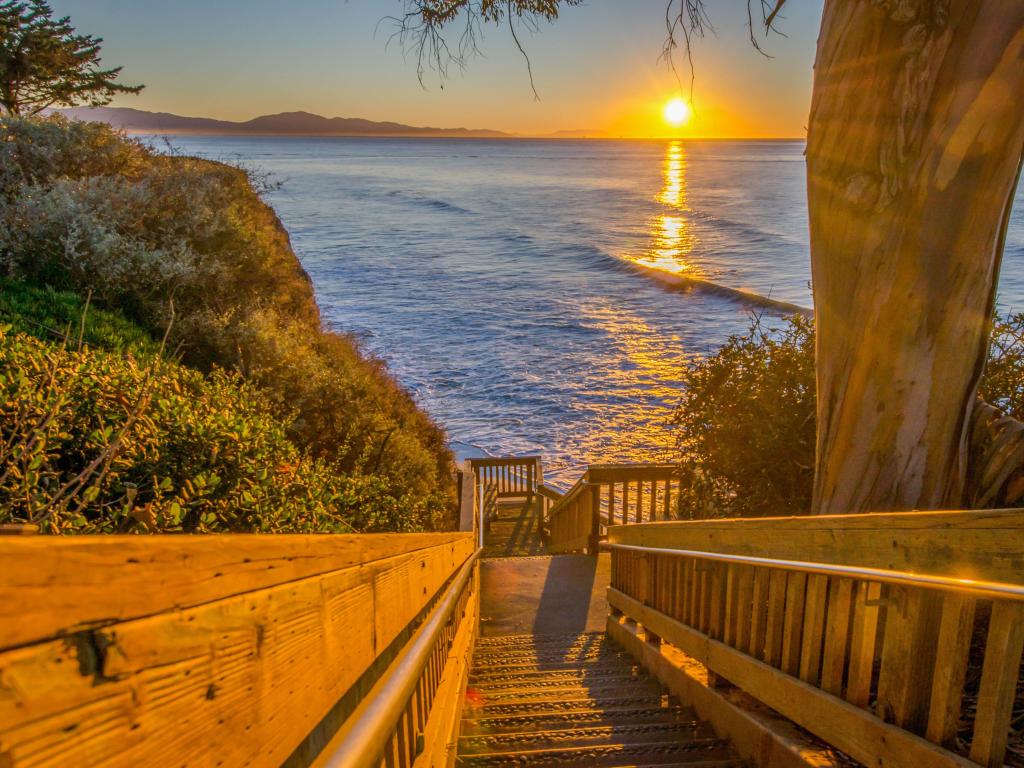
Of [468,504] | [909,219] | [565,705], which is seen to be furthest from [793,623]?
[468,504]

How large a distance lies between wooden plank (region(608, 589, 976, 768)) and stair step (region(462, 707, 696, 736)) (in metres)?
0.38

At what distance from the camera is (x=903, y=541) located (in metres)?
2.46

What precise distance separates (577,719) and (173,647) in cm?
359

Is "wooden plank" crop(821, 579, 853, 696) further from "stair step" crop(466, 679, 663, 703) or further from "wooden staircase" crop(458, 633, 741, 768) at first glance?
"stair step" crop(466, 679, 663, 703)

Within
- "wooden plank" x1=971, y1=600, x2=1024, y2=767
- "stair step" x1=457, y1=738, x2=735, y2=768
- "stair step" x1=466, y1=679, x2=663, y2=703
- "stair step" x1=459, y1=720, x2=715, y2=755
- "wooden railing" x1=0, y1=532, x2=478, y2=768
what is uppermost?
"wooden railing" x1=0, y1=532, x2=478, y2=768

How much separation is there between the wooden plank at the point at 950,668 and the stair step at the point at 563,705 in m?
2.16

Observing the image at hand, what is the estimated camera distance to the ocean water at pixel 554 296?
19891mm

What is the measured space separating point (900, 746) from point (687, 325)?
1091 inches

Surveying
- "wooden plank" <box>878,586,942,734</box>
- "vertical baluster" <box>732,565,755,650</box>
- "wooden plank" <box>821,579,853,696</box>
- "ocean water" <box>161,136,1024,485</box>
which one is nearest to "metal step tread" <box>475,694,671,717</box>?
"vertical baluster" <box>732,565,755,650</box>

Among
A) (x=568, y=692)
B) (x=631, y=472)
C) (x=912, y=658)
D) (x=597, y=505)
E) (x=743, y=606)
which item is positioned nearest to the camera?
(x=912, y=658)

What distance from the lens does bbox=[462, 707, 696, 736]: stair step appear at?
12.5ft

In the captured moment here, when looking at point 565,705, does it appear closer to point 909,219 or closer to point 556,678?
point 556,678

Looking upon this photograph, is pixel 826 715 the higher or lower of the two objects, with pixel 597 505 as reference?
higher

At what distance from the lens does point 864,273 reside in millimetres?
4023
